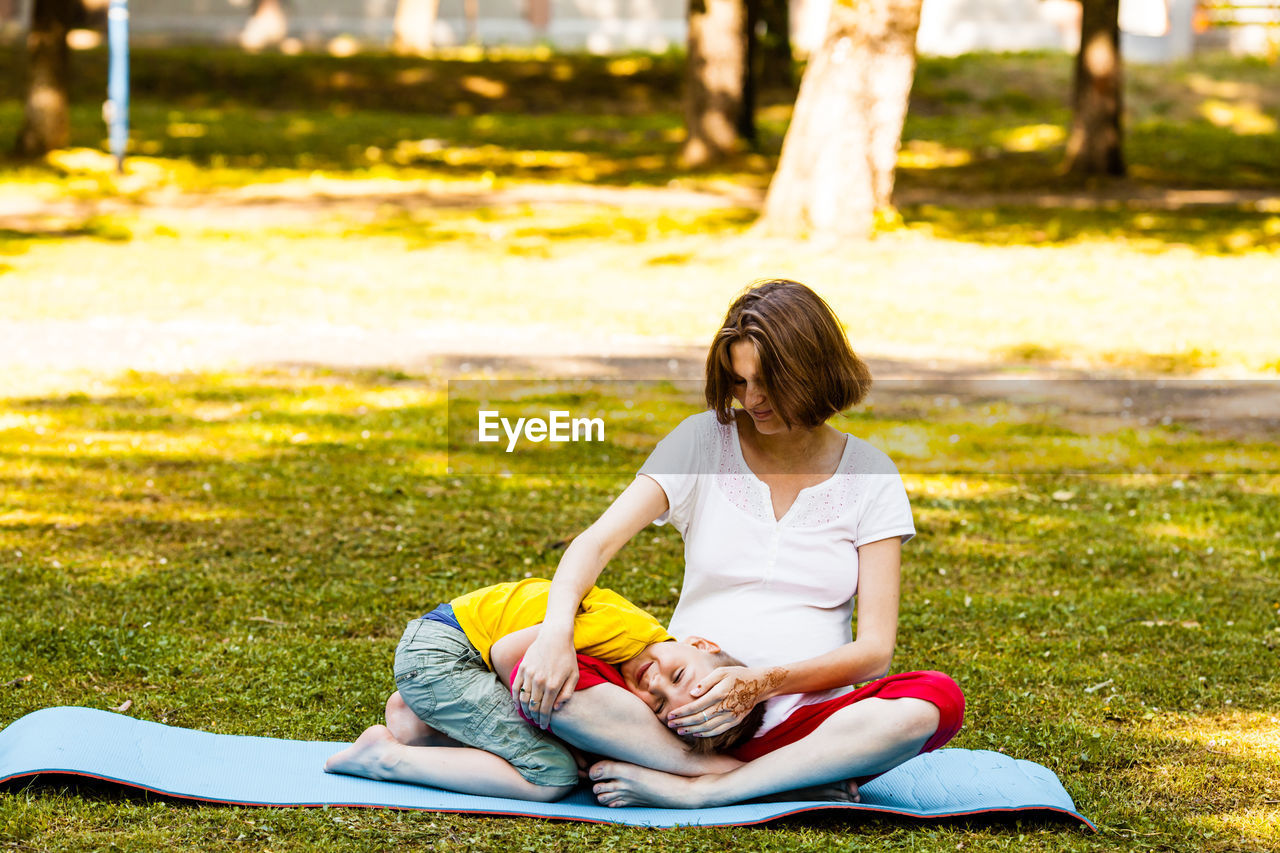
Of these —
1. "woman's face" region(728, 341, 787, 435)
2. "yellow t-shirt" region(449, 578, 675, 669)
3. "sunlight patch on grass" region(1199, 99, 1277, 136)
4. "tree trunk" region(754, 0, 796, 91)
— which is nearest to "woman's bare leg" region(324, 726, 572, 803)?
"yellow t-shirt" region(449, 578, 675, 669)

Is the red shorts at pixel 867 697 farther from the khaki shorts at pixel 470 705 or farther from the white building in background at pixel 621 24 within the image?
the white building in background at pixel 621 24

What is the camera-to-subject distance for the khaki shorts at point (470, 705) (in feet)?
12.2

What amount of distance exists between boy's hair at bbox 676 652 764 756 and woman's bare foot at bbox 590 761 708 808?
0.31 ft

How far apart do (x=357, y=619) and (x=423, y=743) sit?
1465mm

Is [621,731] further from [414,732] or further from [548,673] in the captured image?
[414,732]

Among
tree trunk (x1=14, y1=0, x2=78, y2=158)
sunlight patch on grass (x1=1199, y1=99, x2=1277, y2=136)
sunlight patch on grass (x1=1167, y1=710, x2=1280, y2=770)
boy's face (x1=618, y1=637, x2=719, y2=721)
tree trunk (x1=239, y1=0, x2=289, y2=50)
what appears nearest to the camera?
boy's face (x1=618, y1=637, x2=719, y2=721)

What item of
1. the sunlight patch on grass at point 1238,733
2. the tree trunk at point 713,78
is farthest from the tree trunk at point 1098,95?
the sunlight patch on grass at point 1238,733

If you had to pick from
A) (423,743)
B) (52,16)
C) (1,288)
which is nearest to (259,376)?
(1,288)

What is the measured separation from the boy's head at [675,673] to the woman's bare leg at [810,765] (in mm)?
104

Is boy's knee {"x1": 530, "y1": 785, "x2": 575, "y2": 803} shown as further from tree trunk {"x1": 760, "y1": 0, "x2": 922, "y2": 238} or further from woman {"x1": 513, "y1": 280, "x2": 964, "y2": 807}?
tree trunk {"x1": 760, "y1": 0, "x2": 922, "y2": 238}

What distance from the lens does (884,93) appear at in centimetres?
1362

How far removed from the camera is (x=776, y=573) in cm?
382

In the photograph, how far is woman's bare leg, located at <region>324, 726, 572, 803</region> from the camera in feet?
12.4

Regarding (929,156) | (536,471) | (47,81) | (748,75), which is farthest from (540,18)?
(536,471)
